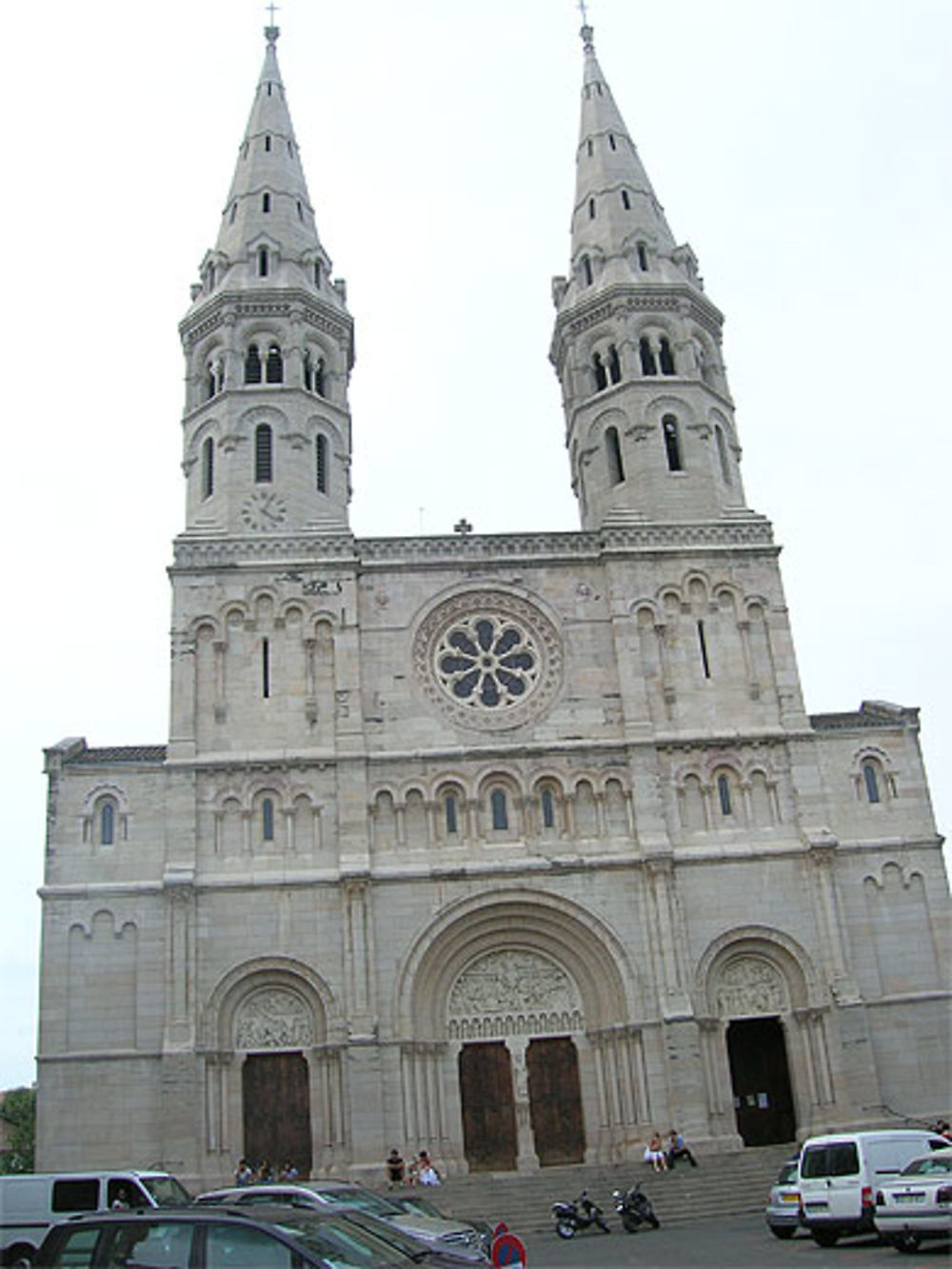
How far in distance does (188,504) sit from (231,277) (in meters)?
7.47

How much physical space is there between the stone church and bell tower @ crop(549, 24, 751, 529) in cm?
32

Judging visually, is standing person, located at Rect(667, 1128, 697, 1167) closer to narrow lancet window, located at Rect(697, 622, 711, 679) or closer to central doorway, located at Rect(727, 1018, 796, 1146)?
central doorway, located at Rect(727, 1018, 796, 1146)

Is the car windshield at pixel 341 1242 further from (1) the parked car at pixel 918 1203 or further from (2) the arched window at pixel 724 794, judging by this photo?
(2) the arched window at pixel 724 794

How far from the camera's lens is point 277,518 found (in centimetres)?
3584

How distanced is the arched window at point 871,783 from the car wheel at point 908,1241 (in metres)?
17.8

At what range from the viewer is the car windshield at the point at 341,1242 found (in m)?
9.43

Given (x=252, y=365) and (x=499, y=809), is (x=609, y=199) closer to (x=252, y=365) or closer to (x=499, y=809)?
(x=252, y=365)

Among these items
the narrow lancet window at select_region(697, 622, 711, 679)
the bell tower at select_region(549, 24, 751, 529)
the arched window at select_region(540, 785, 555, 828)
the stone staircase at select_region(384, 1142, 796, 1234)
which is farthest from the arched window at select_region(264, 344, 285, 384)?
the stone staircase at select_region(384, 1142, 796, 1234)

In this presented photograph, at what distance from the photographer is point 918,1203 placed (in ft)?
54.4

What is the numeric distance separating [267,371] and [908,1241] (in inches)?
1147

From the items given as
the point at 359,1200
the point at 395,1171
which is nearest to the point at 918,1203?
the point at 359,1200

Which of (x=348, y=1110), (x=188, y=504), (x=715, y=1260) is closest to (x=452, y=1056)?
(x=348, y=1110)

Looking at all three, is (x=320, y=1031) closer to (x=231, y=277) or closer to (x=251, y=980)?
(x=251, y=980)

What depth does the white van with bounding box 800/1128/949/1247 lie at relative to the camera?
18469 millimetres
